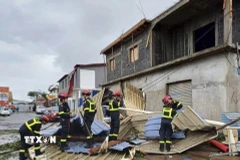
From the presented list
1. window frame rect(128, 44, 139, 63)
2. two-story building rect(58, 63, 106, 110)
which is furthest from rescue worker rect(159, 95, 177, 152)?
two-story building rect(58, 63, 106, 110)

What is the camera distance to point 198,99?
390 inches

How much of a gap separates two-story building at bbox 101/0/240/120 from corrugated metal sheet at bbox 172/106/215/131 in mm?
2328

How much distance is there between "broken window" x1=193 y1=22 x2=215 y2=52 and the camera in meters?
12.6

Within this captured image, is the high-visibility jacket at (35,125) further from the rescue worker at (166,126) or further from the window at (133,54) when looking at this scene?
the window at (133,54)

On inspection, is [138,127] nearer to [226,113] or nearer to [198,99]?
[198,99]

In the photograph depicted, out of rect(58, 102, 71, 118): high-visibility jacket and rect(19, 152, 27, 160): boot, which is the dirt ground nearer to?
rect(58, 102, 71, 118): high-visibility jacket

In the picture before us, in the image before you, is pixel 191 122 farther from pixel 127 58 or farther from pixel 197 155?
pixel 127 58

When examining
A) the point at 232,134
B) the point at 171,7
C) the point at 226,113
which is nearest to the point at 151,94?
the point at 171,7

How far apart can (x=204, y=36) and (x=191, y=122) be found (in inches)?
314

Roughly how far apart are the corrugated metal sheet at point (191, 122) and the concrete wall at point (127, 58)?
7478 millimetres

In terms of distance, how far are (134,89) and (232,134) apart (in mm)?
7574

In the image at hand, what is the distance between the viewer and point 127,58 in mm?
17750

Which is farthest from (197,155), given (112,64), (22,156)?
(112,64)

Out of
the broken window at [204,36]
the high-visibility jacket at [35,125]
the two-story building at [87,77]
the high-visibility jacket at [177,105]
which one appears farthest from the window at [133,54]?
the two-story building at [87,77]
